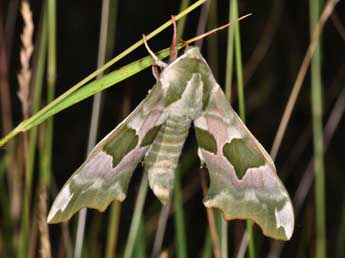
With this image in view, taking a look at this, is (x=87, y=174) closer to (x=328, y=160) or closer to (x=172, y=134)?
(x=172, y=134)

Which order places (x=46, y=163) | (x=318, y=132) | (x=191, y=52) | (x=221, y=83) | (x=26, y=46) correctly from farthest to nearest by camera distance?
1. (x=221, y=83)
2. (x=318, y=132)
3. (x=46, y=163)
4. (x=26, y=46)
5. (x=191, y=52)

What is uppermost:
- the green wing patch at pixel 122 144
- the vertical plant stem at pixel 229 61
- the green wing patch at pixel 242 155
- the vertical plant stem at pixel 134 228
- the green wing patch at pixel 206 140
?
the vertical plant stem at pixel 229 61

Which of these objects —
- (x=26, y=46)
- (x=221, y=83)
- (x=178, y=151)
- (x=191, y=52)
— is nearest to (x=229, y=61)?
(x=191, y=52)

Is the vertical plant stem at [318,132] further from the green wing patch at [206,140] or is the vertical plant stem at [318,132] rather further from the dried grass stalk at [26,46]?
the dried grass stalk at [26,46]

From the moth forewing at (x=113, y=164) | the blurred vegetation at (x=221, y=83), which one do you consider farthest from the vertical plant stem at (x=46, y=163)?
the blurred vegetation at (x=221, y=83)

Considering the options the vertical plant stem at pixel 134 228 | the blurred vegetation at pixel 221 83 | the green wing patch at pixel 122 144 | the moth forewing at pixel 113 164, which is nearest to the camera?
the moth forewing at pixel 113 164

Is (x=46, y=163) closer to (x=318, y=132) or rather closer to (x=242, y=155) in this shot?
(x=242, y=155)

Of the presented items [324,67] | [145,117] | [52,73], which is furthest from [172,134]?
[324,67]
